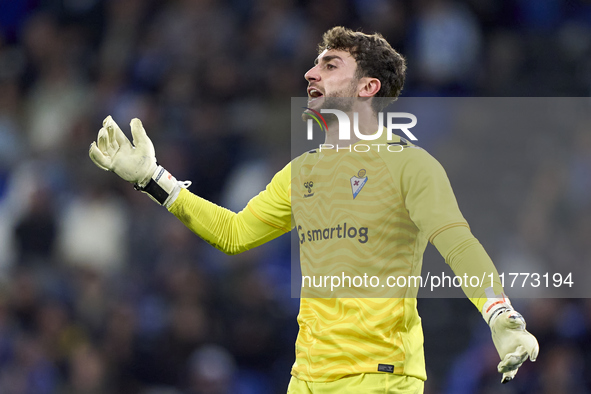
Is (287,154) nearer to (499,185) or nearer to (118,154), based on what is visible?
(499,185)

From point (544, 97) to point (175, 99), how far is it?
3.23 m

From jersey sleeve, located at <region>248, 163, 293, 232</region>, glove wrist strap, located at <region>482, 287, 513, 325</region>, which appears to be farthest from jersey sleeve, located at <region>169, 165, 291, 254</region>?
glove wrist strap, located at <region>482, 287, 513, 325</region>

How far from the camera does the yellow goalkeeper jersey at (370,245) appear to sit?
10.00 feet

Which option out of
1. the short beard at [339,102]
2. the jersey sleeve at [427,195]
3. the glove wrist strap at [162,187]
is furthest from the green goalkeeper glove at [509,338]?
the glove wrist strap at [162,187]

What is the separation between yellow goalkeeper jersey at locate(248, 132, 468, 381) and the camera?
10.00 ft

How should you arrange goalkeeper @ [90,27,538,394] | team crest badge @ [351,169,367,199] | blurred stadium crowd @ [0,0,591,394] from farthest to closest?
1. blurred stadium crowd @ [0,0,591,394]
2. team crest badge @ [351,169,367,199]
3. goalkeeper @ [90,27,538,394]

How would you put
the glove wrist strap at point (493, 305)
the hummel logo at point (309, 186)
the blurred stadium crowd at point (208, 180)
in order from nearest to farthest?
the glove wrist strap at point (493, 305) < the hummel logo at point (309, 186) < the blurred stadium crowd at point (208, 180)

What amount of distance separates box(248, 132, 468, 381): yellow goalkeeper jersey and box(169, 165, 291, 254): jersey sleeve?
0.92 ft

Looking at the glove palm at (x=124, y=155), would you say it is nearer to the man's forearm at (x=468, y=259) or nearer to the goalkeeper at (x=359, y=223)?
the goalkeeper at (x=359, y=223)

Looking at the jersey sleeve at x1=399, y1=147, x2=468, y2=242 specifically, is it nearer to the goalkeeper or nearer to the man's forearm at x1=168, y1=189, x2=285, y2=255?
the goalkeeper

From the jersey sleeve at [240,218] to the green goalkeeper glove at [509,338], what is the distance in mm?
1220

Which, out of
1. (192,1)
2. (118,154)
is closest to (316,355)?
(118,154)

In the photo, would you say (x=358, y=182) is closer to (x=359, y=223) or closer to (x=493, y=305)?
(x=359, y=223)

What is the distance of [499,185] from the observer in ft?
18.9
